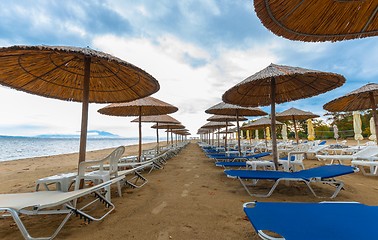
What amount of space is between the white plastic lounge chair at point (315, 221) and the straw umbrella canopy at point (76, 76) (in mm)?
2417

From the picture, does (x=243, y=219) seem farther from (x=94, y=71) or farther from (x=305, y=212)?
(x=94, y=71)

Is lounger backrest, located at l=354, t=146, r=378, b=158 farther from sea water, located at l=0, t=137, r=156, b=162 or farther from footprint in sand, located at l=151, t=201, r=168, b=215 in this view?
sea water, located at l=0, t=137, r=156, b=162

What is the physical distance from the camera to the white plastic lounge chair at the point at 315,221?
1.28m

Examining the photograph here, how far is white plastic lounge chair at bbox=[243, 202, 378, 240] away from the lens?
1280mm

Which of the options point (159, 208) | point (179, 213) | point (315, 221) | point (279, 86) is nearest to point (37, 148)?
point (159, 208)

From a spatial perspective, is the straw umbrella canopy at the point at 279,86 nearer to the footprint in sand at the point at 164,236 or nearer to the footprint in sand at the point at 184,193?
the footprint in sand at the point at 184,193

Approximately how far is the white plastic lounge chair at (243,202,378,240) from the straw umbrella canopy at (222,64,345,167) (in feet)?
7.45

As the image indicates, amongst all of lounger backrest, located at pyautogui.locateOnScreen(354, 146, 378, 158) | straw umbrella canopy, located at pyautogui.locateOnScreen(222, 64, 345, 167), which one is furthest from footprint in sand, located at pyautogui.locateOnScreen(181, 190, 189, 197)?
lounger backrest, located at pyautogui.locateOnScreen(354, 146, 378, 158)

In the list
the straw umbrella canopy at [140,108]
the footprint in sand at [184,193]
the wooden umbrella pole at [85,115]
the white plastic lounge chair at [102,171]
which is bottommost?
the footprint in sand at [184,193]

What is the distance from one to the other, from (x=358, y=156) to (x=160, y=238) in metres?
5.95

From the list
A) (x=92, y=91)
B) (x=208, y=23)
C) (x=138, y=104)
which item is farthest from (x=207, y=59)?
(x=92, y=91)

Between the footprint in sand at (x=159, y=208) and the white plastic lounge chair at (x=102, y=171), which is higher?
the white plastic lounge chair at (x=102, y=171)

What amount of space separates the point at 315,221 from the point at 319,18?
195 cm

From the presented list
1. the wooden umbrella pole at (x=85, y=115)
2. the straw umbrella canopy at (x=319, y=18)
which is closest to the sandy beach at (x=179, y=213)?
the wooden umbrella pole at (x=85, y=115)
